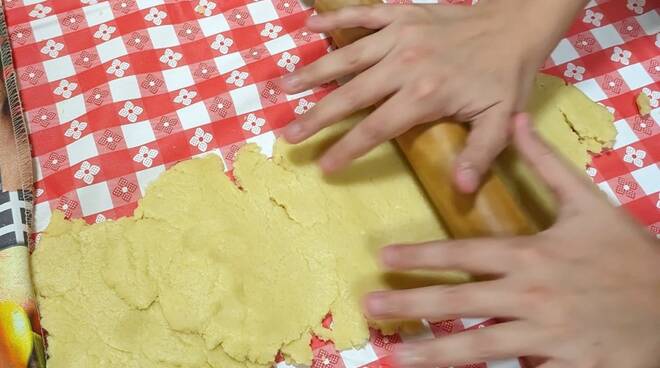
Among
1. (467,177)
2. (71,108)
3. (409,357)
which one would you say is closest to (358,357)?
(409,357)

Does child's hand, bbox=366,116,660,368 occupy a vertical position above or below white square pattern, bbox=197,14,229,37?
above

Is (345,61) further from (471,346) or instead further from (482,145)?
(471,346)

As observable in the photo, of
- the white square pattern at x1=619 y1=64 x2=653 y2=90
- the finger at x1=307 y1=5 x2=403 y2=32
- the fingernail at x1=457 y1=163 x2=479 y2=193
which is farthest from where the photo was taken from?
the white square pattern at x1=619 y1=64 x2=653 y2=90

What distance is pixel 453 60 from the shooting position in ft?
3.09

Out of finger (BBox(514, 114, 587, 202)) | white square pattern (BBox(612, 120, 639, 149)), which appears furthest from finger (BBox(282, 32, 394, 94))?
white square pattern (BBox(612, 120, 639, 149))

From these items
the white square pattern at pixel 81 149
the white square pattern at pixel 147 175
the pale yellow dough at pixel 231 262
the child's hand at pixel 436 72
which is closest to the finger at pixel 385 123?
the child's hand at pixel 436 72

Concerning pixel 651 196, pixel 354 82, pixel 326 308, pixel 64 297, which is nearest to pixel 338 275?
pixel 326 308

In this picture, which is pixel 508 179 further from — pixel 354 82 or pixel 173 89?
pixel 173 89

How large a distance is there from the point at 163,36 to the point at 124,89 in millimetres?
127

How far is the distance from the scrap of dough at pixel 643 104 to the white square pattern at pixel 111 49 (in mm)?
894

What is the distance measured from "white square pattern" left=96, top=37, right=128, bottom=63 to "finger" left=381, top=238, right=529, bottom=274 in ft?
2.09

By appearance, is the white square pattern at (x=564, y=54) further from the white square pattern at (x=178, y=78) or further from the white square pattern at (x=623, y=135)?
the white square pattern at (x=178, y=78)

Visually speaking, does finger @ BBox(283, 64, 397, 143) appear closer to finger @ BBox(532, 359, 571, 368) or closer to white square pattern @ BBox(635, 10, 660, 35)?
finger @ BBox(532, 359, 571, 368)

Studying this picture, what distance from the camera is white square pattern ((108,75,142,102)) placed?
44.5 inches
